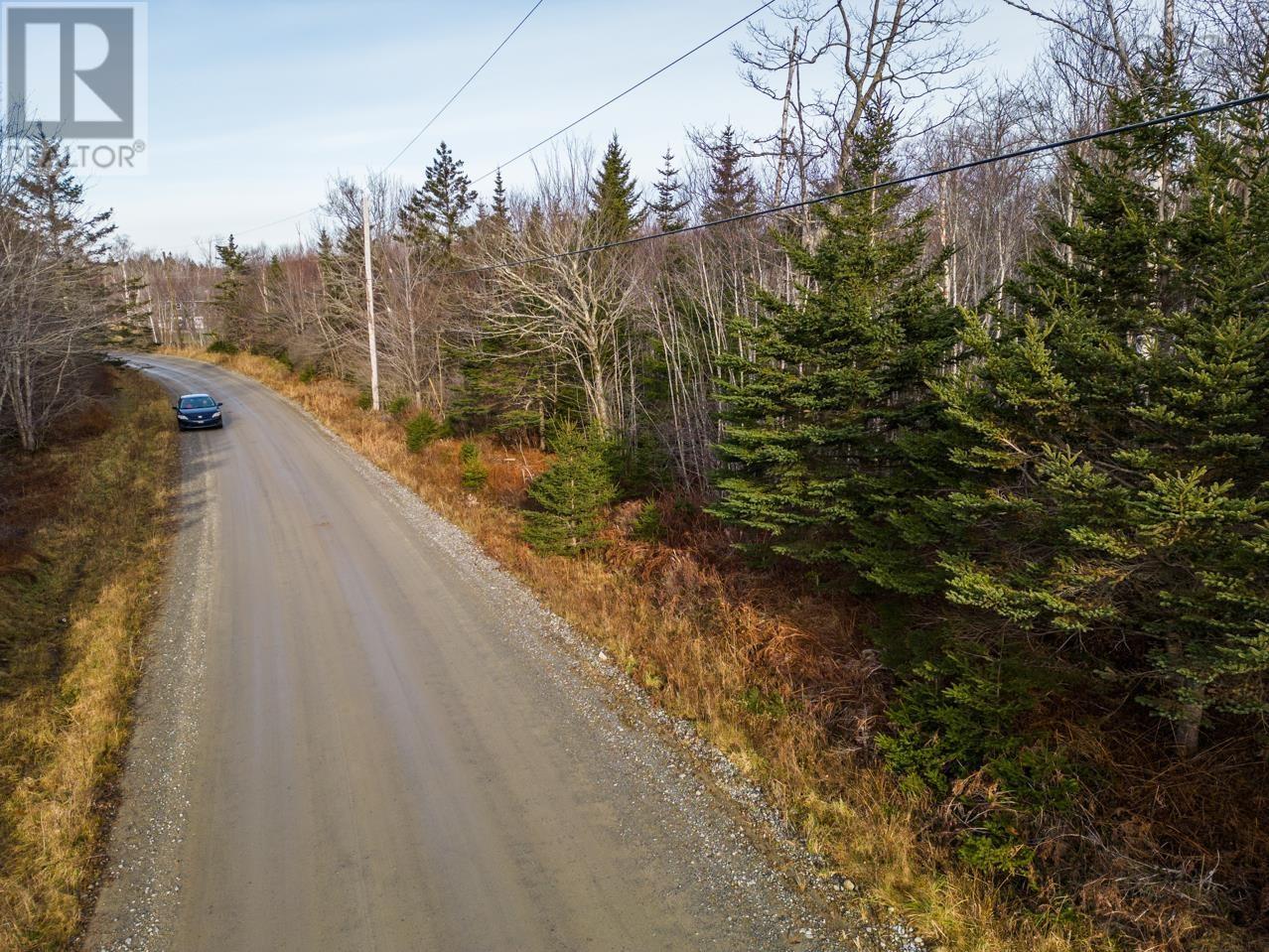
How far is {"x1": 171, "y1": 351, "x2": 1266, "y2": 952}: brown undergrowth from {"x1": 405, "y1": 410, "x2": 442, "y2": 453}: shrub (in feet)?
27.2

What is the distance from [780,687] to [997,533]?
121 inches

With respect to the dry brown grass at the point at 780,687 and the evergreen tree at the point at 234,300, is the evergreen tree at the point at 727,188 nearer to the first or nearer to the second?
the dry brown grass at the point at 780,687

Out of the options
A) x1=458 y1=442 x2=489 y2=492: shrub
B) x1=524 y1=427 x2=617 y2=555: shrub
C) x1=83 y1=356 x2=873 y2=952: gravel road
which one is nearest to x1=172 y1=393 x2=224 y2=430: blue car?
x1=458 y1=442 x2=489 y2=492: shrub

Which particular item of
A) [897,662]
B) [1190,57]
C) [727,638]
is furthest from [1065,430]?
[1190,57]

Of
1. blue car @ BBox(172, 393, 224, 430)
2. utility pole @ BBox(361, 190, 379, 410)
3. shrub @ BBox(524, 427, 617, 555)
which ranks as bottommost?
shrub @ BBox(524, 427, 617, 555)

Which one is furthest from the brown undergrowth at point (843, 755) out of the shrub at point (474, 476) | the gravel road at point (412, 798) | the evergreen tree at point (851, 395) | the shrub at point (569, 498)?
the shrub at point (474, 476)

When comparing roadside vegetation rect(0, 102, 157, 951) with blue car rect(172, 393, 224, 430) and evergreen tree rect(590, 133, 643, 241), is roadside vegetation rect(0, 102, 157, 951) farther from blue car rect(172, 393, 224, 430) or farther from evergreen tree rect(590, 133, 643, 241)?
evergreen tree rect(590, 133, 643, 241)

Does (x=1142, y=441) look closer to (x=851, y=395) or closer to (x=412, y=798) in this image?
(x=851, y=395)

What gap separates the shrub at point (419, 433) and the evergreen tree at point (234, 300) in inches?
1252

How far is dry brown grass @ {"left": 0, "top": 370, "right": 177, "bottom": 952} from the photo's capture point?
484 centimetres

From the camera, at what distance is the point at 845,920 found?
14.8 feet

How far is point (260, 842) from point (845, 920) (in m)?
4.49

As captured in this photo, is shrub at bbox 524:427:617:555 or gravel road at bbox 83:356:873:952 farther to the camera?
shrub at bbox 524:427:617:555

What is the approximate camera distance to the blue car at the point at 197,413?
2269cm
